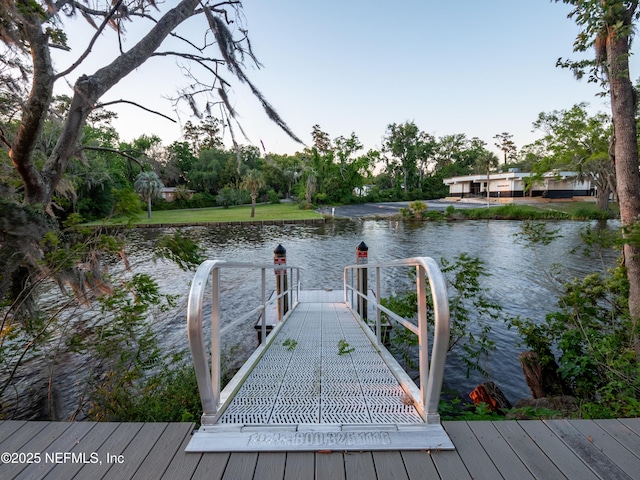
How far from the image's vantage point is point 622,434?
5.73 ft

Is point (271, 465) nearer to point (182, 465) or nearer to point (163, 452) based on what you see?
point (182, 465)

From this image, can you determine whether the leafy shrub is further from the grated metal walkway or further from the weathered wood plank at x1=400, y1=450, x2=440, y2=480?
the weathered wood plank at x1=400, y1=450, x2=440, y2=480

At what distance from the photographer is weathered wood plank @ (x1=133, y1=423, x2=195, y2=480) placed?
150cm

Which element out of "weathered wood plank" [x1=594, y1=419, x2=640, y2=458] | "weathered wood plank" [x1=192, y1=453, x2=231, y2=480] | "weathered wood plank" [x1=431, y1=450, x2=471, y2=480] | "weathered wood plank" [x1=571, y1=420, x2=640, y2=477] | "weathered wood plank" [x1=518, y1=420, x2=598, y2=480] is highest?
"weathered wood plank" [x1=192, y1=453, x2=231, y2=480]

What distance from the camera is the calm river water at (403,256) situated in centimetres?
599

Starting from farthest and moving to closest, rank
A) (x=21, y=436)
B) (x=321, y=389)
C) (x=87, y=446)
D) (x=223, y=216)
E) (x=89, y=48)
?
(x=223, y=216), (x=89, y=48), (x=321, y=389), (x=21, y=436), (x=87, y=446)

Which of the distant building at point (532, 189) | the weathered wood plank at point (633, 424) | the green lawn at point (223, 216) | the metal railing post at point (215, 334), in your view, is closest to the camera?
the weathered wood plank at point (633, 424)

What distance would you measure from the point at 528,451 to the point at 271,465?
3.91 feet

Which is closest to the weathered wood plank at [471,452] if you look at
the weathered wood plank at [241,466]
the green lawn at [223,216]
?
the weathered wood plank at [241,466]

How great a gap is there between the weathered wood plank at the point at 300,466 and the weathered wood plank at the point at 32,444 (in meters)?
1.20

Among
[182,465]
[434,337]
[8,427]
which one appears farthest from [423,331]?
[8,427]

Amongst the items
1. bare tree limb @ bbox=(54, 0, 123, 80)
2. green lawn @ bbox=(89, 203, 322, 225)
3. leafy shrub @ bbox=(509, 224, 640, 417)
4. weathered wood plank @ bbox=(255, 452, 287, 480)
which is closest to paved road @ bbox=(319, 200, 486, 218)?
green lawn @ bbox=(89, 203, 322, 225)

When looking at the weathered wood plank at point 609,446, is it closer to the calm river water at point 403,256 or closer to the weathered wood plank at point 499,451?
the weathered wood plank at point 499,451

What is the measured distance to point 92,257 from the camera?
3652mm
